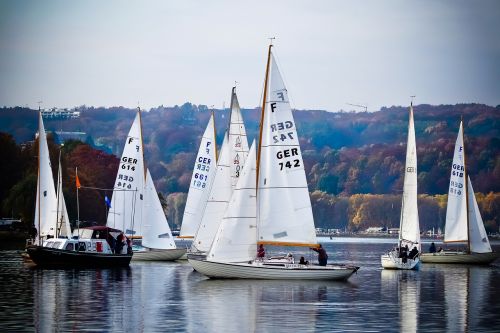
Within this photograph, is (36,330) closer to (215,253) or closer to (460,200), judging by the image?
(215,253)

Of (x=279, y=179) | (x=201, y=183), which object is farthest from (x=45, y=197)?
(x=279, y=179)

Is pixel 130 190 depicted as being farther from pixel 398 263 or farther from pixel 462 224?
pixel 462 224

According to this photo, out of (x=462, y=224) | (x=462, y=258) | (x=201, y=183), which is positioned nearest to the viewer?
(x=201, y=183)

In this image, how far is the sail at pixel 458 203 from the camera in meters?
104

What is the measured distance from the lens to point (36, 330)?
44781mm

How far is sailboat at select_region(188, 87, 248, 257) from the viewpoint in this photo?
270 feet

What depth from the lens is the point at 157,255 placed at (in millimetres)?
99625

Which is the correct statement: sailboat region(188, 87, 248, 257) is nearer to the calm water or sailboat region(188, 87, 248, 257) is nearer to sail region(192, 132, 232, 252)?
sail region(192, 132, 232, 252)

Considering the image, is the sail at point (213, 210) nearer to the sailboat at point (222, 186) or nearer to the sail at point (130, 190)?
the sailboat at point (222, 186)

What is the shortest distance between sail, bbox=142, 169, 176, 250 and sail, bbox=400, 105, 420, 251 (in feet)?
62.7

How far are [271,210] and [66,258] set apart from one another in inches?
751

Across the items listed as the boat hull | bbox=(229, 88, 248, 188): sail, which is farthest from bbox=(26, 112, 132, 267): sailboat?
the boat hull

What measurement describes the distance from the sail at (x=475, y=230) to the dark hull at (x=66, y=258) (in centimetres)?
3312

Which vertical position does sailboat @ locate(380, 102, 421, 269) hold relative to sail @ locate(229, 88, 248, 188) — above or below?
below
